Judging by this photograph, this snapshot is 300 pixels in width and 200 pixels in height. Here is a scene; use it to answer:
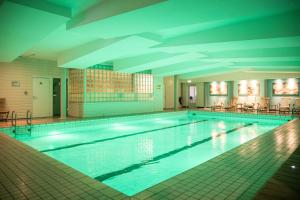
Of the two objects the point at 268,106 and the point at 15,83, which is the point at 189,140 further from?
the point at 268,106

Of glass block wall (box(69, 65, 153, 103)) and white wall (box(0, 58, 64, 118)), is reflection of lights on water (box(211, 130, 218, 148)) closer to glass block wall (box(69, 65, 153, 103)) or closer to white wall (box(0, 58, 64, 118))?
glass block wall (box(69, 65, 153, 103))

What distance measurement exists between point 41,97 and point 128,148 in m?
6.33

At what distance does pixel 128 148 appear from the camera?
6535mm

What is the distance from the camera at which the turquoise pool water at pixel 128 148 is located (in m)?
4.52

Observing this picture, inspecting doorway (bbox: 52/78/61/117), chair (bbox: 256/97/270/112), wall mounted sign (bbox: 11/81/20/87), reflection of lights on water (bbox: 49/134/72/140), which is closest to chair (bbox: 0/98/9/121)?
wall mounted sign (bbox: 11/81/20/87)

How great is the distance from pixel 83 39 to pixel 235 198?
642cm

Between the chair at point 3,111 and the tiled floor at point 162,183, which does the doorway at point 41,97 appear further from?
the tiled floor at point 162,183

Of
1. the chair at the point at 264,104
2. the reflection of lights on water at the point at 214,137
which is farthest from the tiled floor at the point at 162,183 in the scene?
the chair at the point at 264,104

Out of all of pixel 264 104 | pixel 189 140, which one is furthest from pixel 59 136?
pixel 264 104

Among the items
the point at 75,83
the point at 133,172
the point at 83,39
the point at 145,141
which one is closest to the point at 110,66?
the point at 75,83

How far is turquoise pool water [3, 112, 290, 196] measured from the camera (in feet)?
14.8

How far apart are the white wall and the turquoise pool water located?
2451 mm

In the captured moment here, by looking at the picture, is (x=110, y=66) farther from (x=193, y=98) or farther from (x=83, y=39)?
(x=193, y=98)

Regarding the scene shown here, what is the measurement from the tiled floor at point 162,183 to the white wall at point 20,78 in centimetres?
603
